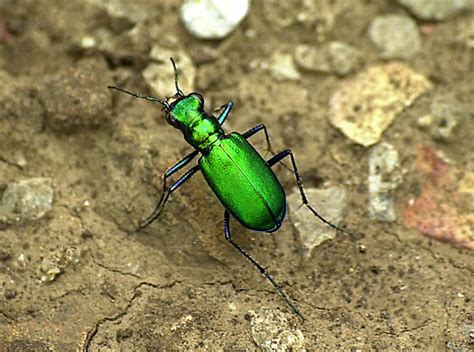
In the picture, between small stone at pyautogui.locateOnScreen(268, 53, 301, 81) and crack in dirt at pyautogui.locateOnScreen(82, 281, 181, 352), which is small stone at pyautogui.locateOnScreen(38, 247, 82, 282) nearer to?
crack in dirt at pyautogui.locateOnScreen(82, 281, 181, 352)

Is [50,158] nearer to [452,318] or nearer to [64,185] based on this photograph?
[64,185]

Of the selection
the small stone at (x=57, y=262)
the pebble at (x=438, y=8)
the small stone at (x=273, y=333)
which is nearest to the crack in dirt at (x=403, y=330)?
the small stone at (x=273, y=333)

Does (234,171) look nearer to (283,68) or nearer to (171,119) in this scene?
(171,119)

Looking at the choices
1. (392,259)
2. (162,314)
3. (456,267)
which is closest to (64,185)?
(162,314)

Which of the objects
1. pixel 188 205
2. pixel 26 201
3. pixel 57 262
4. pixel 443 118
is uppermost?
pixel 26 201

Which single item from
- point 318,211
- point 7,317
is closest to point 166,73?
point 318,211

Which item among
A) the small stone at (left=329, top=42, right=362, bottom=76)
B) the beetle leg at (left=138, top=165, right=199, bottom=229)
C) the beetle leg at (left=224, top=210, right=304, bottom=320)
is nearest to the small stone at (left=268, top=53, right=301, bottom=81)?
the small stone at (left=329, top=42, right=362, bottom=76)
